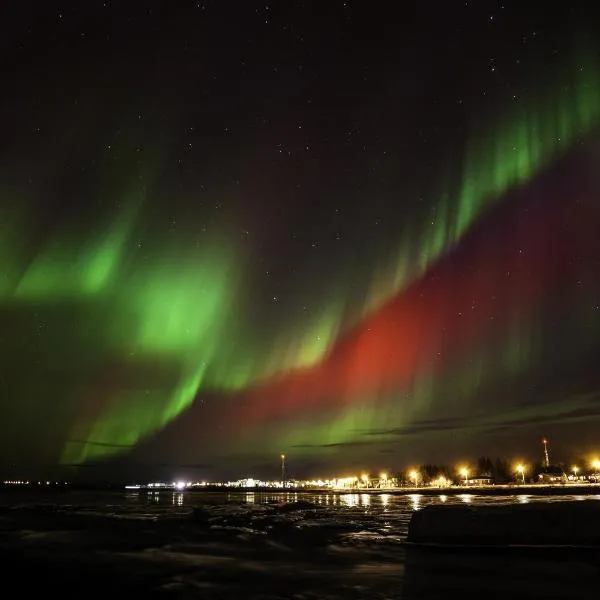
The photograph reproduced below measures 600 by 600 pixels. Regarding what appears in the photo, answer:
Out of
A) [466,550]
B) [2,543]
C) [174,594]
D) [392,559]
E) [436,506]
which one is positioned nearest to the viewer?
[174,594]

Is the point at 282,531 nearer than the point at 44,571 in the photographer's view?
No

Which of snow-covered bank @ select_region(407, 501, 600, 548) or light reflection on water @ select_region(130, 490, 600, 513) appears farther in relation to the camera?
light reflection on water @ select_region(130, 490, 600, 513)

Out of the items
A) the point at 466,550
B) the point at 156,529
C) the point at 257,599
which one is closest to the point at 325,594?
the point at 257,599

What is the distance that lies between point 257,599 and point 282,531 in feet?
70.1

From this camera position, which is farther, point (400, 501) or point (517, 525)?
point (400, 501)

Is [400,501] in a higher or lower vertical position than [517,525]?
lower

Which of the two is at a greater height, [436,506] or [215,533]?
[436,506]

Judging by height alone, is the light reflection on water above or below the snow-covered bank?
below

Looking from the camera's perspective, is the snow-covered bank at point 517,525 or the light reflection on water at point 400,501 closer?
the snow-covered bank at point 517,525

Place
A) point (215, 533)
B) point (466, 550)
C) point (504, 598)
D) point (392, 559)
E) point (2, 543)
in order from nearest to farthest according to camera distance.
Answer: point (504, 598) → point (392, 559) → point (466, 550) → point (2, 543) → point (215, 533)

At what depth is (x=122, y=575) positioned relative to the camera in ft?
59.8

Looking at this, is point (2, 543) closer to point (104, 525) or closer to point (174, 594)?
point (104, 525)

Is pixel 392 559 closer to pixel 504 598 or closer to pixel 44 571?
pixel 504 598

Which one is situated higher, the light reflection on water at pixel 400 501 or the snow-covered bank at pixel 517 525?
the snow-covered bank at pixel 517 525
